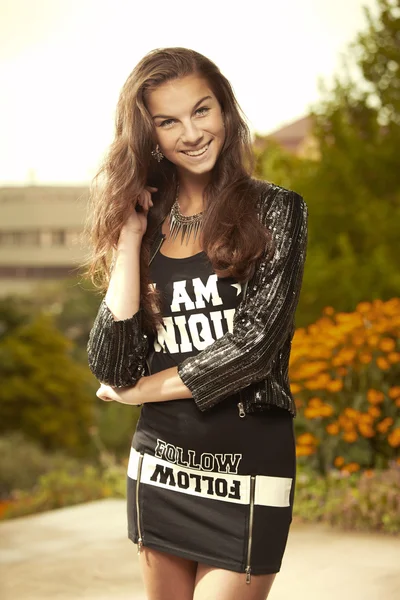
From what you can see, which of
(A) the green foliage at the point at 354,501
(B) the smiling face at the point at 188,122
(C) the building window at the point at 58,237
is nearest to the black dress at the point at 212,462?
(B) the smiling face at the point at 188,122

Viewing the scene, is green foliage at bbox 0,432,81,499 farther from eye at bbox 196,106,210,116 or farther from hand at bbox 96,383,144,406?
eye at bbox 196,106,210,116


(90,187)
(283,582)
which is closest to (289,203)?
(90,187)

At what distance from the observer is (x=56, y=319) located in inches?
658

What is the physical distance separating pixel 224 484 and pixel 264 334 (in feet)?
1.07

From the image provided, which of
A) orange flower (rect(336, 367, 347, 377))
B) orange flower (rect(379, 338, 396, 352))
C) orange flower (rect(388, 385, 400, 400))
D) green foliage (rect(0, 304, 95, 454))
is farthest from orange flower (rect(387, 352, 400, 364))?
green foliage (rect(0, 304, 95, 454))

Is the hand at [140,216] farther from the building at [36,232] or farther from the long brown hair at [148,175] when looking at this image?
the building at [36,232]

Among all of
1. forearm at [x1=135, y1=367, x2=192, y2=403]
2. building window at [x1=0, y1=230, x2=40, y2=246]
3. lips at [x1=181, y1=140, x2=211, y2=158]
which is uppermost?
lips at [x1=181, y1=140, x2=211, y2=158]

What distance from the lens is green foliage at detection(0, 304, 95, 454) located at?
1329 centimetres

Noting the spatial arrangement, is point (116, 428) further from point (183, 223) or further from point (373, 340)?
point (183, 223)

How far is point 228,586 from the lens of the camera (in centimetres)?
180

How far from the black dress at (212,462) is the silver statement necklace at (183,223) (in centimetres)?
7

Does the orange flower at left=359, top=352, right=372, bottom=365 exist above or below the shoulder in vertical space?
below

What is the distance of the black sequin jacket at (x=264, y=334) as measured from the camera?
1781mm

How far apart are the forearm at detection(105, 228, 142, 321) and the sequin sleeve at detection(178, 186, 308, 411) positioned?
0.58ft
